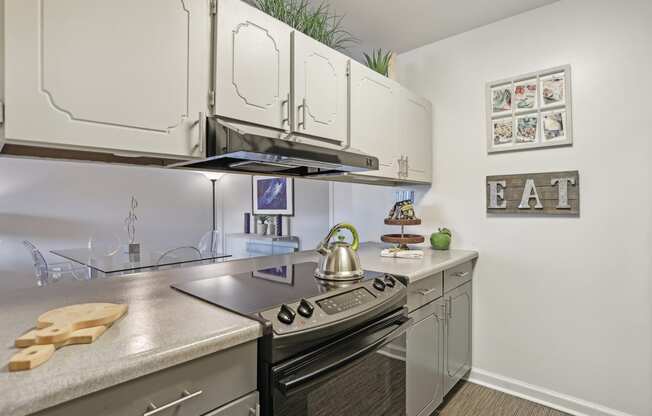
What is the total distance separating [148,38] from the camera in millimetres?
1124

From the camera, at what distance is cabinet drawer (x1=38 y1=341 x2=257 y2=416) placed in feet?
2.29

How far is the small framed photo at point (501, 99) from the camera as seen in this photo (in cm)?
226

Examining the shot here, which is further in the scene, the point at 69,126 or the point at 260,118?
the point at 260,118

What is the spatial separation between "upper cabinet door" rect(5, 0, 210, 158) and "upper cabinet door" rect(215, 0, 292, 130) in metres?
0.07

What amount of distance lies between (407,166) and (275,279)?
1.26 m

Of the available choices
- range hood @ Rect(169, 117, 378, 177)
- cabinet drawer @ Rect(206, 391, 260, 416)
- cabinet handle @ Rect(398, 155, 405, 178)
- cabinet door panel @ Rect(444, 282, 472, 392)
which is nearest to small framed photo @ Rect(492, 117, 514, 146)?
cabinet handle @ Rect(398, 155, 405, 178)

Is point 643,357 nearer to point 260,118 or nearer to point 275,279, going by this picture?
point 275,279

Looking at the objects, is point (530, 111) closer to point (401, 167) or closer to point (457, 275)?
point (401, 167)

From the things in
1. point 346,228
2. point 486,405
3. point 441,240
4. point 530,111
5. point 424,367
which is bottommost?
point 486,405

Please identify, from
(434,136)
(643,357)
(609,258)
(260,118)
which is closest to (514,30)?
(434,136)

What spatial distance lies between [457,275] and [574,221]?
2.44ft

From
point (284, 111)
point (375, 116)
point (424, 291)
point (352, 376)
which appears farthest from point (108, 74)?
point (424, 291)

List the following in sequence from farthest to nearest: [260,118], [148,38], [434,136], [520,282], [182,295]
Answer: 1. [434,136]
2. [520,282]
3. [260,118]
4. [182,295]
5. [148,38]

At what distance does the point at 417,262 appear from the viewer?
198 cm
